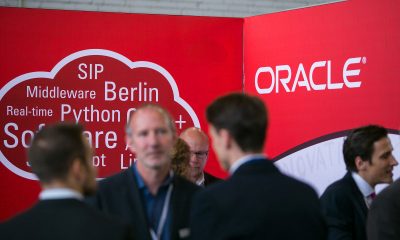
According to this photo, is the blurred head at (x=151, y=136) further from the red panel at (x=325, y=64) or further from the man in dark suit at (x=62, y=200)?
the red panel at (x=325, y=64)

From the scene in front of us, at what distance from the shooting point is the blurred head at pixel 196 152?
4.39 metres

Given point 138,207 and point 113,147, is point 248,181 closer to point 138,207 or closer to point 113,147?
point 138,207

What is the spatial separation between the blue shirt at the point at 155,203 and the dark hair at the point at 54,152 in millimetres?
749

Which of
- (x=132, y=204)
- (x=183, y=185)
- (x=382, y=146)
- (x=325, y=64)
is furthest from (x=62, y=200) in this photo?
(x=325, y=64)

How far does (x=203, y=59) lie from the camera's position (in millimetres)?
5711

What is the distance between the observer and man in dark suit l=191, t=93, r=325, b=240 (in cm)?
229

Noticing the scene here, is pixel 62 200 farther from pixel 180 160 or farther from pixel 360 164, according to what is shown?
pixel 360 164

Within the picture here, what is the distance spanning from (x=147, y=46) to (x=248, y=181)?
3375mm

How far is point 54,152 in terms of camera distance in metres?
2.10

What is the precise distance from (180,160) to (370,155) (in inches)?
37.9

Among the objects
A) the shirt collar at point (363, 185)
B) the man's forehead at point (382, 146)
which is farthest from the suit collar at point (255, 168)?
the man's forehead at point (382, 146)

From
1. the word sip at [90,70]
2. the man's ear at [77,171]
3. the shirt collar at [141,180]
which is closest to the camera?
the man's ear at [77,171]

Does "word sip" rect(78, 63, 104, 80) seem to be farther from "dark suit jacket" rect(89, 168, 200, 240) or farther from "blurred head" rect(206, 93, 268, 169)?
"blurred head" rect(206, 93, 268, 169)

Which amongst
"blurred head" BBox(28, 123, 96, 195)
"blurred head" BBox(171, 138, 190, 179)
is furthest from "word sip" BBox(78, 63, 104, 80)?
"blurred head" BBox(28, 123, 96, 195)
